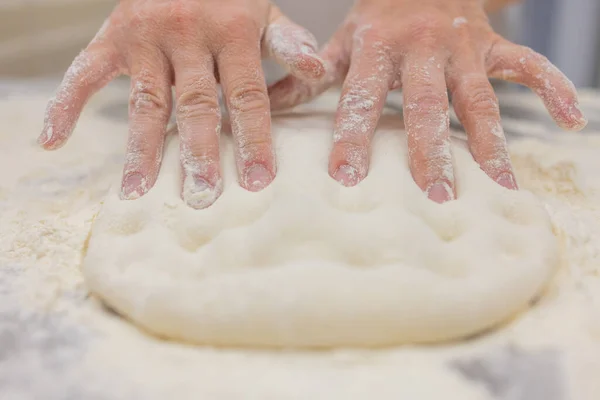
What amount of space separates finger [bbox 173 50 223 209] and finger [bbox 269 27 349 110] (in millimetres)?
183

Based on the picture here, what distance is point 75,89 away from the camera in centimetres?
104

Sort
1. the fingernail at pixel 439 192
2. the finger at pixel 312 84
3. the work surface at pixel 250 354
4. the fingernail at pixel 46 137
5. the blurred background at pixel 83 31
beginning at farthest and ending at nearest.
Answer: the blurred background at pixel 83 31
the finger at pixel 312 84
the fingernail at pixel 46 137
the fingernail at pixel 439 192
the work surface at pixel 250 354

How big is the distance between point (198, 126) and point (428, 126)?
1.40ft

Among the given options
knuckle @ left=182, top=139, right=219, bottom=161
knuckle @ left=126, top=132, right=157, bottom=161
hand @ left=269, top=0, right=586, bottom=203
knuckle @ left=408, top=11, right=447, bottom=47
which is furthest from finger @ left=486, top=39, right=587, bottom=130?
knuckle @ left=126, top=132, right=157, bottom=161

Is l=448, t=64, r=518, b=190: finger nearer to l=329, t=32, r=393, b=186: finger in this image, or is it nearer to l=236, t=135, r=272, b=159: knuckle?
l=329, t=32, r=393, b=186: finger

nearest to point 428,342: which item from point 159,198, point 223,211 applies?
point 223,211

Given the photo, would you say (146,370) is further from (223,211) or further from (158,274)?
(223,211)

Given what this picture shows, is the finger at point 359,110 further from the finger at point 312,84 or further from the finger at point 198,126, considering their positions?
the finger at point 198,126

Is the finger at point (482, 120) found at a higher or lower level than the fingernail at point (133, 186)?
higher

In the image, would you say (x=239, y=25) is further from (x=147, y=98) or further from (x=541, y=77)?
(x=541, y=77)

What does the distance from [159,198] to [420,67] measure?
1.86 feet

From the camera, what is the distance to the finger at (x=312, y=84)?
3.85 feet

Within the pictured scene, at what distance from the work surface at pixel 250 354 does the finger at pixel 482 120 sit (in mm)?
147

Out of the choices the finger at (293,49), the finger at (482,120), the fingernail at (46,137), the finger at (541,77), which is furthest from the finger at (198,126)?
the finger at (541,77)
